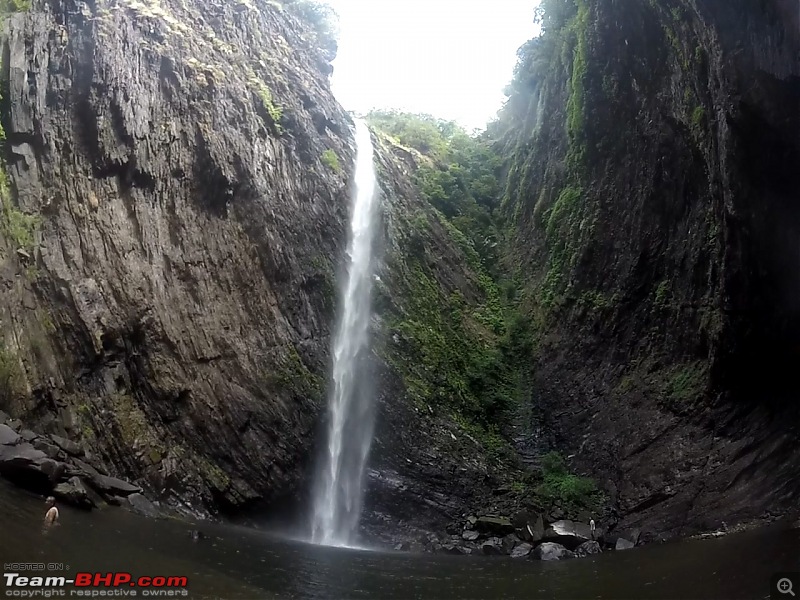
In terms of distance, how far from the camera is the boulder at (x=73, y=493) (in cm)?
1168

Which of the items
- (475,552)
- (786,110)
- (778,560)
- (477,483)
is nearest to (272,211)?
(477,483)

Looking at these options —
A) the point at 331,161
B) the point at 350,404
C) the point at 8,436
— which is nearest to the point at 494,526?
the point at 350,404

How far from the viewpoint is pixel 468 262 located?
30188 mm

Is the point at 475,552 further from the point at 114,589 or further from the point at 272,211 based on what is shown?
the point at 272,211

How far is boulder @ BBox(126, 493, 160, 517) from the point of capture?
13820 millimetres

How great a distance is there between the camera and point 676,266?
19.0 meters

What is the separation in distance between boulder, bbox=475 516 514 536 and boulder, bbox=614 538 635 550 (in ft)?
9.01

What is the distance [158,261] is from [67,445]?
6.21 metres

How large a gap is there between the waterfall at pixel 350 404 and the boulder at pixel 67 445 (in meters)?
6.71

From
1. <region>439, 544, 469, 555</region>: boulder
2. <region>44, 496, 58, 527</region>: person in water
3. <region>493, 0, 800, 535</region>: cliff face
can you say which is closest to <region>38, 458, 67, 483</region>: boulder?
<region>44, 496, 58, 527</region>: person in water

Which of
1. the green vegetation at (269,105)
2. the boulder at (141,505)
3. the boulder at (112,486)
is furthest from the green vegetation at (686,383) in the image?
the green vegetation at (269,105)

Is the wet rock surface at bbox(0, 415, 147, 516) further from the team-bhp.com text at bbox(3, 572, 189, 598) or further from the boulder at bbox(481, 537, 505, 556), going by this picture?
the boulder at bbox(481, 537, 505, 556)

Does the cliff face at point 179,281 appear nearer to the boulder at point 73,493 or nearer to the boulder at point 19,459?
the boulder at point 19,459

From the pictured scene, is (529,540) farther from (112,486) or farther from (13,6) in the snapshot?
(13,6)
